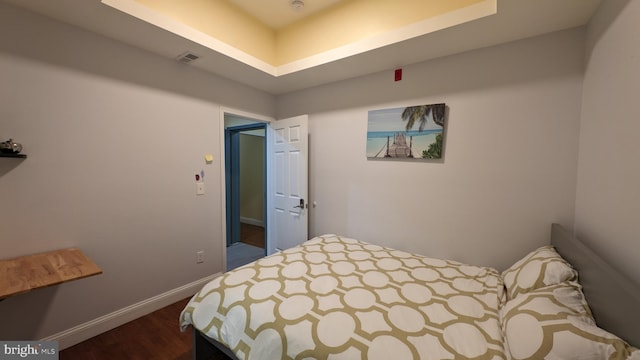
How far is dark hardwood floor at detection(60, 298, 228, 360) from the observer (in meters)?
1.81

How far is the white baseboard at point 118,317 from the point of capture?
188 centimetres

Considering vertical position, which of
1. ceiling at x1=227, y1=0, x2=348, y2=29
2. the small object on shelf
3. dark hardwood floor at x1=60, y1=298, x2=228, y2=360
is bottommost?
dark hardwood floor at x1=60, y1=298, x2=228, y2=360

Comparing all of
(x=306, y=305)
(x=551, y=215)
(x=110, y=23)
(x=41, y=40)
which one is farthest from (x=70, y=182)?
(x=551, y=215)

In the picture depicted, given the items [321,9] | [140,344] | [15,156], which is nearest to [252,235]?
[140,344]

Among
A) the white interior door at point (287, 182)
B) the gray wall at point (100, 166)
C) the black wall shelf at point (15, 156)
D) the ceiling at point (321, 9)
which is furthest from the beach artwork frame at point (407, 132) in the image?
the black wall shelf at point (15, 156)

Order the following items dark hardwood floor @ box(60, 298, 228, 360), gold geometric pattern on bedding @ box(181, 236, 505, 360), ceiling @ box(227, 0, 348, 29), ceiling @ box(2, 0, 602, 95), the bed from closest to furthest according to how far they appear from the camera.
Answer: the bed → gold geometric pattern on bedding @ box(181, 236, 505, 360) → ceiling @ box(2, 0, 602, 95) → dark hardwood floor @ box(60, 298, 228, 360) → ceiling @ box(227, 0, 348, 29)

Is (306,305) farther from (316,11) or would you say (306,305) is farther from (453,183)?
(316,11)

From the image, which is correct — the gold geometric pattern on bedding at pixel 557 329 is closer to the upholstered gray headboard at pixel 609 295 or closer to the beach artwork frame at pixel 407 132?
the upholstered gray headboard at pixel 609 295

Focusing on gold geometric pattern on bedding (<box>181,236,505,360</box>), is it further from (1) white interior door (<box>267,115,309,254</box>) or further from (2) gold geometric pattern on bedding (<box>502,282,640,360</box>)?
(1) white interior door (<box>267,115,309,254</box>)

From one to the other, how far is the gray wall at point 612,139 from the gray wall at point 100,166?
312cm

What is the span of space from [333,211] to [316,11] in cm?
226

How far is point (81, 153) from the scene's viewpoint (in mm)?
1921

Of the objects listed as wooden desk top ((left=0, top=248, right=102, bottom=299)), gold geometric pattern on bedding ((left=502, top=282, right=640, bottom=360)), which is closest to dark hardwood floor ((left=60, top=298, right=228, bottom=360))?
wooden desk top ((left=0, top=248, right=102, bottom=299))

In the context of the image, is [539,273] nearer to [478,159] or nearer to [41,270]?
[478,159]
